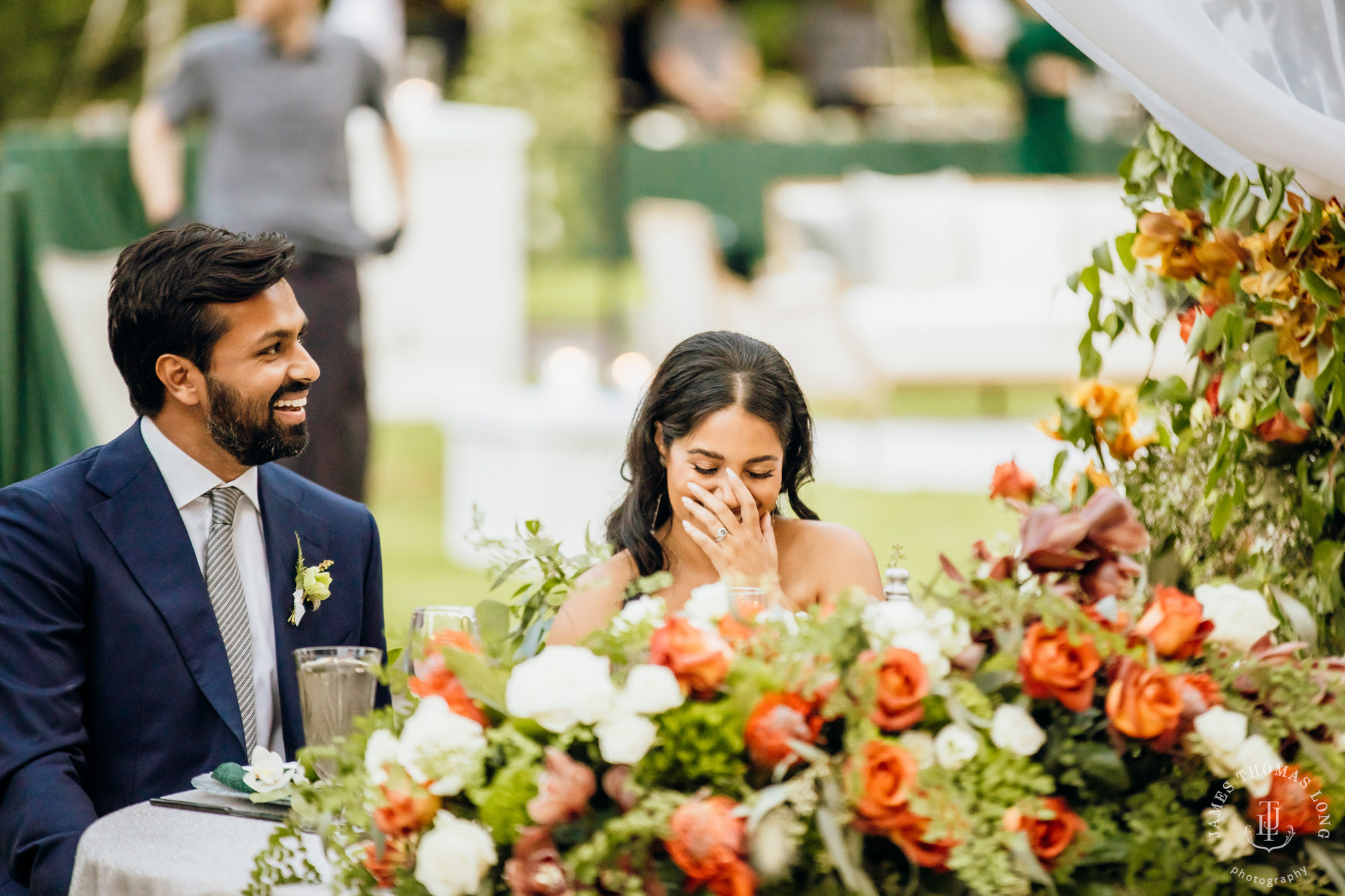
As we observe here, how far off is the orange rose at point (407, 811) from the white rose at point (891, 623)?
435 millimetres

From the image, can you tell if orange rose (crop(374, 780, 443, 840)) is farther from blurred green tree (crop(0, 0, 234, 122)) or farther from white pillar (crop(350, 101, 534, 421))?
blurred green tree (crop(0, 0, 234, 122))

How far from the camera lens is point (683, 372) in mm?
2641

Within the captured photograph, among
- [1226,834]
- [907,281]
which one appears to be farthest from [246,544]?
[907,281]

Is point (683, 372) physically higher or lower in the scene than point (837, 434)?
higher

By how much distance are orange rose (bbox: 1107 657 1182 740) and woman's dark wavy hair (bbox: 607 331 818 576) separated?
117cm

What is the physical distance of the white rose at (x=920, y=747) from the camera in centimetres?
143

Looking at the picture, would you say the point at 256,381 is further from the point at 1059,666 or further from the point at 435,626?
the point at 1059,666

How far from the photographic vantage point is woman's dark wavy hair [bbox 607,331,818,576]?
2.59m

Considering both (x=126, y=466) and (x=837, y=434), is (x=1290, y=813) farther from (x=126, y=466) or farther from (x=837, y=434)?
(x=837, y=434)

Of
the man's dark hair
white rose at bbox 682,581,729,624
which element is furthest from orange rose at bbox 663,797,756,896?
the man's dark hair

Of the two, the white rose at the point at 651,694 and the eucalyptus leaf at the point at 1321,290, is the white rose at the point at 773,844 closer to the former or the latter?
the white rose at the point at 651,694

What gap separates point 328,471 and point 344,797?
4.60 meters

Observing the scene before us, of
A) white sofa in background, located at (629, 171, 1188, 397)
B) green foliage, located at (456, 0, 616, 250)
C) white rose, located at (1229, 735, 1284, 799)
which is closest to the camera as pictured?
white rose, located at (1229, 735, 1284, 799)

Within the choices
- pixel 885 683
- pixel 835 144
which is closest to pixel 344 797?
pixel 885 683
